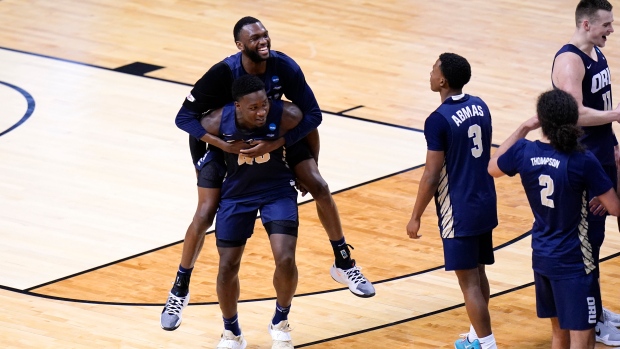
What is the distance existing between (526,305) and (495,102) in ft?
16.7

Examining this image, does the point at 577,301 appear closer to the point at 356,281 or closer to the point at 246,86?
the point at 356,281

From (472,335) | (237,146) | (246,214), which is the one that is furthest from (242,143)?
(472,335)

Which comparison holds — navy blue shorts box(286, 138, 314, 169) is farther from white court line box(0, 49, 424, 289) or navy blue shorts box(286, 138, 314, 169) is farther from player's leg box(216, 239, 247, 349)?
white court line box(0, 49, 424, 289)

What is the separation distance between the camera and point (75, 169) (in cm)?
1113

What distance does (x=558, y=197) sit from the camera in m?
6.22

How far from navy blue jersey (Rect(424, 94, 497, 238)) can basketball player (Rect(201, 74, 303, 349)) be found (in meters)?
0.88

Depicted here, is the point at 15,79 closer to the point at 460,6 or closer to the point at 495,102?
the point at 495,102

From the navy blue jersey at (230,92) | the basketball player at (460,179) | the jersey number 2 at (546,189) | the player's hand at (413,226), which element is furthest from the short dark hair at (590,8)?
the navy blue jersey at (230,92)

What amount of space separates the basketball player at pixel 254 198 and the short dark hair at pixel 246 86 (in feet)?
0.54

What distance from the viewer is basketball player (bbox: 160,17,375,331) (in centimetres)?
712

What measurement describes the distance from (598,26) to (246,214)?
233 centimetres

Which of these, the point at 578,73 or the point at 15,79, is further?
the point at 15,79

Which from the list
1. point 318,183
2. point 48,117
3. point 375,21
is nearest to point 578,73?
point 318,183

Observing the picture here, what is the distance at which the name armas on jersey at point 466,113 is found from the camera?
6887mm
